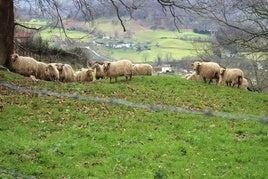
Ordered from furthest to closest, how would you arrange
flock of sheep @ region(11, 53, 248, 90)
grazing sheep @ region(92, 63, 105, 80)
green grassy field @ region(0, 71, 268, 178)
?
grazing sheep @ region(92, 63, 105, 80) < flock of sheep @ region(11, 53, 248, 90) < green grassy field @ region(0, 71, 268, 178)

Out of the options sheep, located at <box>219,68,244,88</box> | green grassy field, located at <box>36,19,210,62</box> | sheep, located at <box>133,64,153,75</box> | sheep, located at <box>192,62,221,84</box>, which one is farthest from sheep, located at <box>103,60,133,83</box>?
green grassy field, located at <box>36,19,210,62</box>

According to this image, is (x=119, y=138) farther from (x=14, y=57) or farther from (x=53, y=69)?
(x=53, y=69)

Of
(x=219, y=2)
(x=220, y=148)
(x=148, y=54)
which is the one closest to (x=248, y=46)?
(x=219, y=2)

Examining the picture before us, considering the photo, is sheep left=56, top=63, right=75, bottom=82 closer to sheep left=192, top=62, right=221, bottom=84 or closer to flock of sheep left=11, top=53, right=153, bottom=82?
flock of sheep left=11, top=53, right=153, bottom=82

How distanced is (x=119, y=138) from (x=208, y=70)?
1281cm

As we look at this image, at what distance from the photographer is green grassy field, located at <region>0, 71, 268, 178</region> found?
1053cm

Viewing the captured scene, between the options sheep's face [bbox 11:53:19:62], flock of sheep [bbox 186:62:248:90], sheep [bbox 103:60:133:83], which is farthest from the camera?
flock of sheep [bbox 186:62:248:90]

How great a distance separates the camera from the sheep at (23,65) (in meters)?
21.7

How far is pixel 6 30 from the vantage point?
68.3 feet

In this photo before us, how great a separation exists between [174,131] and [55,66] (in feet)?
37.0

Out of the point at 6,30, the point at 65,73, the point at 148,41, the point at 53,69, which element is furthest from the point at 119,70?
the point at 148,41

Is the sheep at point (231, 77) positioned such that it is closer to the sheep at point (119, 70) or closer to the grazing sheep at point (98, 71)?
the sheep at point (119, 70)

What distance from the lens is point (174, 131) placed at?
46.2ft

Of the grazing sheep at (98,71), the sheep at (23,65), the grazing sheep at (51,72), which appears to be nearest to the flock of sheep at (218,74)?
the grazing sheep at (98,71)
